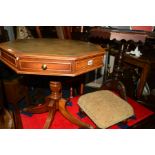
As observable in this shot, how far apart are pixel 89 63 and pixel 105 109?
0.47 m

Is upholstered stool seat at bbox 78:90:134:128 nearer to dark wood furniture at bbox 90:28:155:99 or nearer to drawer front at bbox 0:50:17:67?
dark wood furniture at bbox 90:28:155:99

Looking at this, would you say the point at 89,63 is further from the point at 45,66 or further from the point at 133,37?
the point at 133,37

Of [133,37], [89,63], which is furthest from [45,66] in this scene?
[133,37]

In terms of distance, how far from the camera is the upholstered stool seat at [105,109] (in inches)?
50.2

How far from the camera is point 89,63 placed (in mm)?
1111

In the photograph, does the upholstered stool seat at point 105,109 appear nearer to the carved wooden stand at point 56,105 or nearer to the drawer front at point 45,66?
the carved wooden stand at point 56,105

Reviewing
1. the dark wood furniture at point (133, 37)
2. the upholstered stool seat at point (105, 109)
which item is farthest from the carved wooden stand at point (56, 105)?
the dark wood furniture at point (133, 37)

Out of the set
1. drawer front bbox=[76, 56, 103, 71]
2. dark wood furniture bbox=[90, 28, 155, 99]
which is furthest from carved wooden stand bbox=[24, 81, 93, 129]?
dark wood furniture bbox=[90, 28, 155, 99]

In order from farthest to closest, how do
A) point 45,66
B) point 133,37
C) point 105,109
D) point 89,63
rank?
point 133,37 → point 105,109 → point 89,63 → point 45,66

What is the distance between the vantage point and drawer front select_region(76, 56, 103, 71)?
41.1 inches

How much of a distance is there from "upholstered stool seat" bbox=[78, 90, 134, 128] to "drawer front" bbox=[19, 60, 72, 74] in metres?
0.50

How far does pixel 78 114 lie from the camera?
1.81 m
